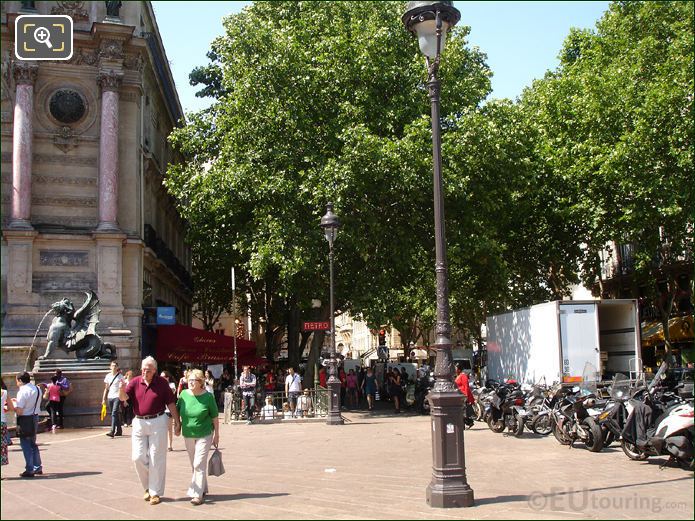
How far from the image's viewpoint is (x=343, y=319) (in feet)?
360

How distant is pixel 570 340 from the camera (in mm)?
20797

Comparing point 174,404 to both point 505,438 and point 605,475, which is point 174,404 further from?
point 505,438

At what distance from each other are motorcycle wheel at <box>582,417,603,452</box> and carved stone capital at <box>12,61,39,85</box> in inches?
842

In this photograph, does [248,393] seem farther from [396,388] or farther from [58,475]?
[58,475]

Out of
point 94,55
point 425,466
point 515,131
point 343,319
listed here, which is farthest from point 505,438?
point 343,319

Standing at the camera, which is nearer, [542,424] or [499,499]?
[499,499]

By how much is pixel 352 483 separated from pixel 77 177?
1976 centimetres

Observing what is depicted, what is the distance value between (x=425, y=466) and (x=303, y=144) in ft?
55.4

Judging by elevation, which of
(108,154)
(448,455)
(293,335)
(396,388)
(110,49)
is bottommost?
(396,388)

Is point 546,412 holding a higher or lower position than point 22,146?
lower

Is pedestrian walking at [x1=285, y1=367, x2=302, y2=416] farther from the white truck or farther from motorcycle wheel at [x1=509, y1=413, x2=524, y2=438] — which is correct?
motorcycle wheel at [x1=509, y1=413, x2=524, y2=438]

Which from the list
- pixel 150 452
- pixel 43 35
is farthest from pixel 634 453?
pixel 43 35

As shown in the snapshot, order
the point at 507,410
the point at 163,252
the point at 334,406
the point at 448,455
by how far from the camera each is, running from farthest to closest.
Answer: the point at 163,252 < the point at 334,406 < the point at 507,410 < the point at 448,455

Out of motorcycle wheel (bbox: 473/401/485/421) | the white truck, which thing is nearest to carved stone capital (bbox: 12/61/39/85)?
the white truck
